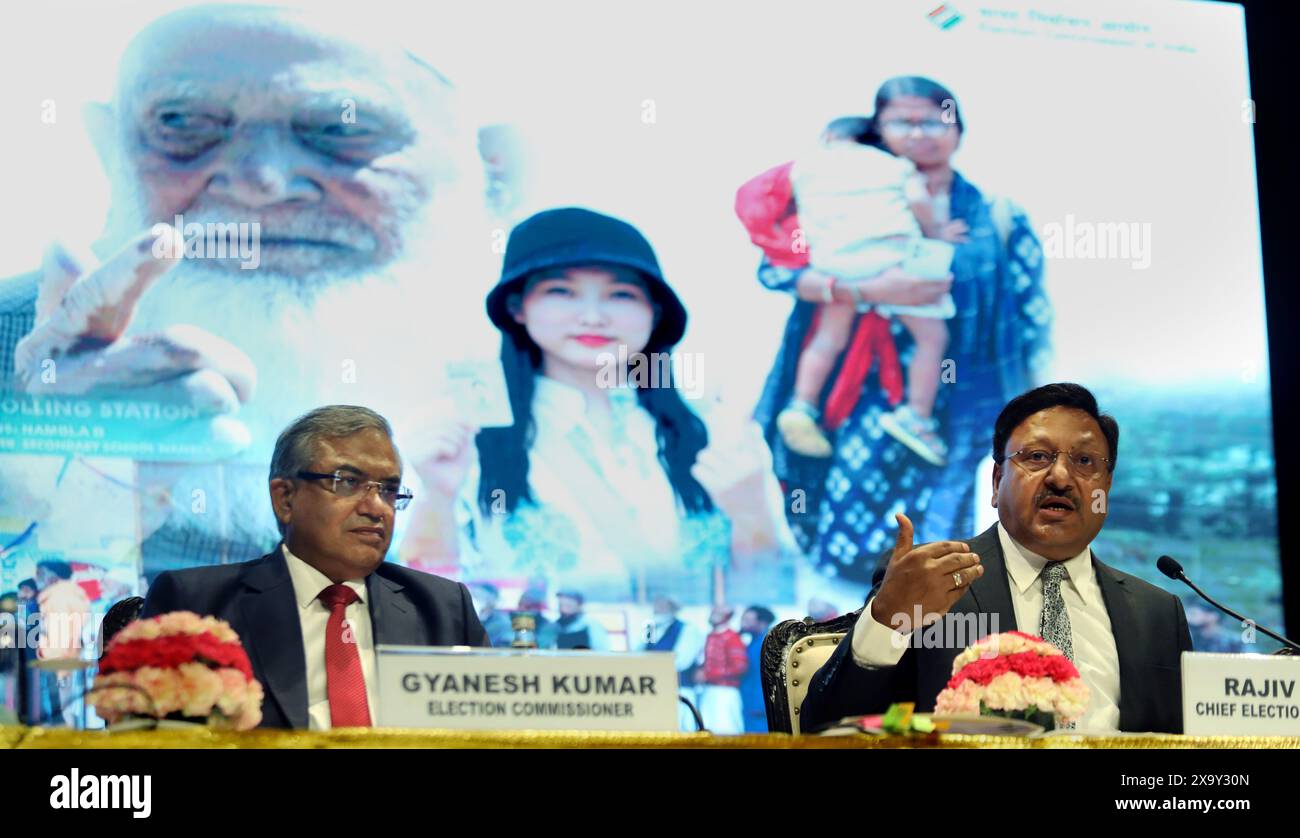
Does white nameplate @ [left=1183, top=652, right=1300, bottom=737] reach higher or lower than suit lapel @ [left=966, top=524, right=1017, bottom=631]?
lower

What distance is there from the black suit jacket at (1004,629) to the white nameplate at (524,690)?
856 millimetres

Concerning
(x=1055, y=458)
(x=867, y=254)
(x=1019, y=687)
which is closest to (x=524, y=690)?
(x=1019, y=687)

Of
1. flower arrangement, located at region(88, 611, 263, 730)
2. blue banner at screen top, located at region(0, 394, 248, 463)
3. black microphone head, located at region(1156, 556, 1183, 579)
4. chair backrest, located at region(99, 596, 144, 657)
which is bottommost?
flower arrangement, located at region(88, 611, 263, 730)

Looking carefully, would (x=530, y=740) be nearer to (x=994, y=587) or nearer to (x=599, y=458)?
(x=994, y=587)

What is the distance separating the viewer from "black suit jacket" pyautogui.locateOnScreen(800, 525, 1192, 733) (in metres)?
3.06

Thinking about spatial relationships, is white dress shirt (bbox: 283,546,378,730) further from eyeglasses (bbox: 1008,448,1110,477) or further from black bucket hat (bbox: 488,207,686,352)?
black bucket hat (bbox: 488,207,686,352)

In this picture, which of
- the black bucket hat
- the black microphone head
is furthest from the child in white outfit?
the black microphone head

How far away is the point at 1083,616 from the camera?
11.1 ft

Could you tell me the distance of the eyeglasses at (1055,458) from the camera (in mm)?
3492

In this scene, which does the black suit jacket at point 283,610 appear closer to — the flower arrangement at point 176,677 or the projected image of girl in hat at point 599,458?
the flower arrangement at point 176,677

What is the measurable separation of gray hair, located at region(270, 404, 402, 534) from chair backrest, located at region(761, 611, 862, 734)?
3.65ft

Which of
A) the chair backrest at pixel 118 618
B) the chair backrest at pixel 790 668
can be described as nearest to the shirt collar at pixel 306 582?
the chair backrest at pixel 118 618

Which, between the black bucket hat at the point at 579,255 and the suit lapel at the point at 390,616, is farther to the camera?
the black bucket hat at the point at 579,255
